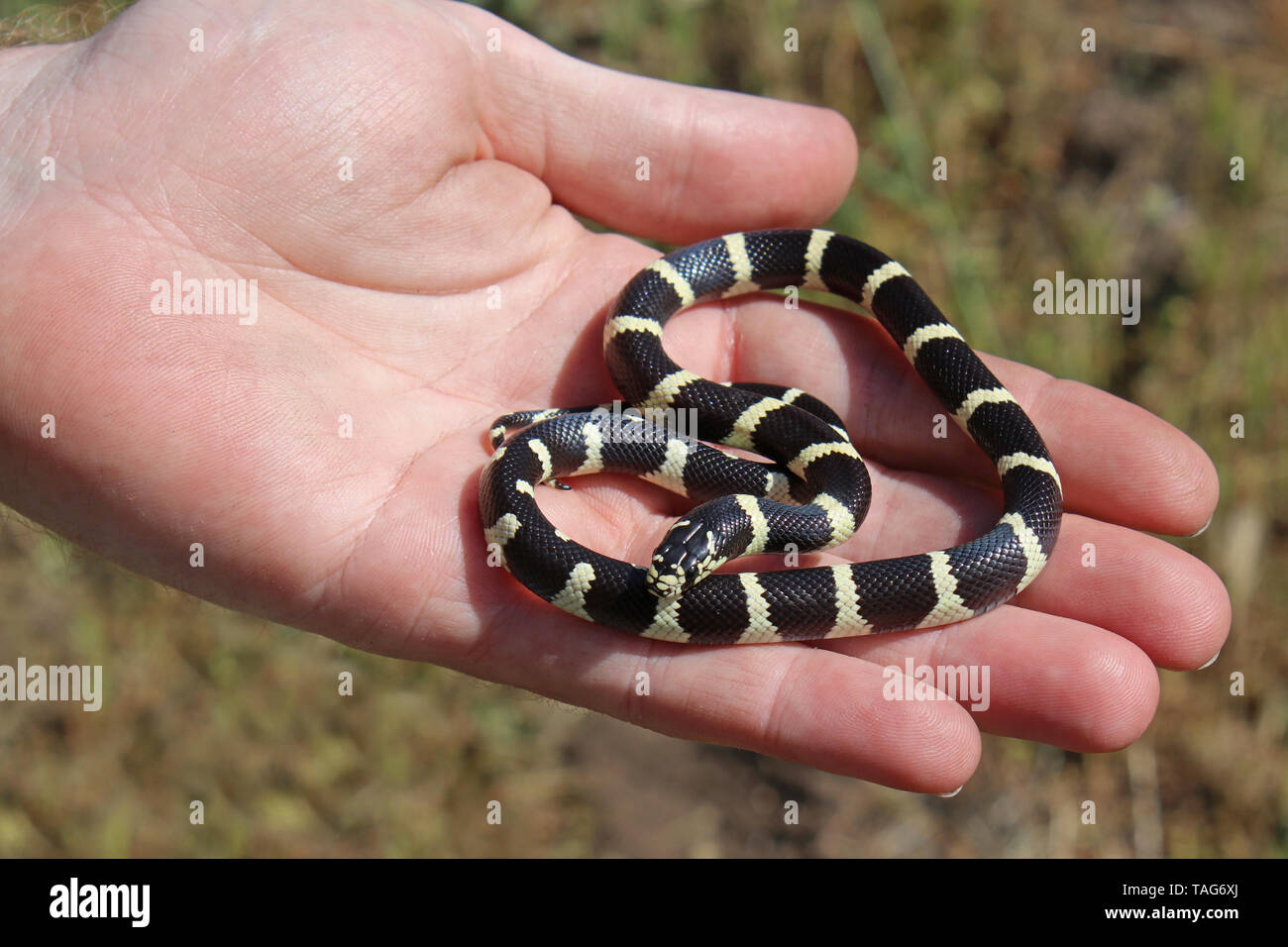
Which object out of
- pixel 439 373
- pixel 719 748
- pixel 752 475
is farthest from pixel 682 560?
pixel 719 748

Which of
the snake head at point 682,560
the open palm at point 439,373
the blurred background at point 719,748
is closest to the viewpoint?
the snake head at point 682,560

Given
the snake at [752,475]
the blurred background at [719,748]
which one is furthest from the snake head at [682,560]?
the blurred background at [719,748]

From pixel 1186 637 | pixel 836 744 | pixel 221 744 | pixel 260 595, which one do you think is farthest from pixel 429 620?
pixel 1186 637

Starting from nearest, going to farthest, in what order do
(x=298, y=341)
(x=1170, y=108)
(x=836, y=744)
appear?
1. (x=836, y=744)
2. (x=298, y=341)
3. (x=1170, y=108)

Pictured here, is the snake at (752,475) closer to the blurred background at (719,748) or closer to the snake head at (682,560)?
the snake head at (682,560)

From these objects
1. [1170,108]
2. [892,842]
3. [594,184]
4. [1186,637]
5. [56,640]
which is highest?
[1170,108]

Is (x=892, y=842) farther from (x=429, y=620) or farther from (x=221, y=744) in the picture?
(x=221, y=744)

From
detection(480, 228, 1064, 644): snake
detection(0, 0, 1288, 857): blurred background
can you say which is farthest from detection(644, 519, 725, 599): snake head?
detection(0, 0, 1288, 857): blurred background
